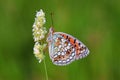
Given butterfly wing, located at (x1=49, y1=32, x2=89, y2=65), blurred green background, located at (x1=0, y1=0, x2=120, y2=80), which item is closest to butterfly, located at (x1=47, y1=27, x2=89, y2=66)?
butterfly wing, located at (x1=49, y1=32, x2=89, y2=65)

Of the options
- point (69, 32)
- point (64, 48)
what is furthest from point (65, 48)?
point (69, 32)

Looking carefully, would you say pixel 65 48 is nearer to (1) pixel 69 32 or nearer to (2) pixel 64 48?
(2) pixel 64 48

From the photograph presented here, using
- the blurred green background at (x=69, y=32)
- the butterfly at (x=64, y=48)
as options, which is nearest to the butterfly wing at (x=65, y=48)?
the butterfly at (x=64, y=48)

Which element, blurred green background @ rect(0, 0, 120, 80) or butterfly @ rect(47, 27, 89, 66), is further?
blurred green background @ rect(0, 0, 120, 80)

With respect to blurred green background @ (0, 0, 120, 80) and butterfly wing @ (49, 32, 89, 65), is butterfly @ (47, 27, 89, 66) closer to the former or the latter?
butterfly wing @ (49, 32, 89, 65)
